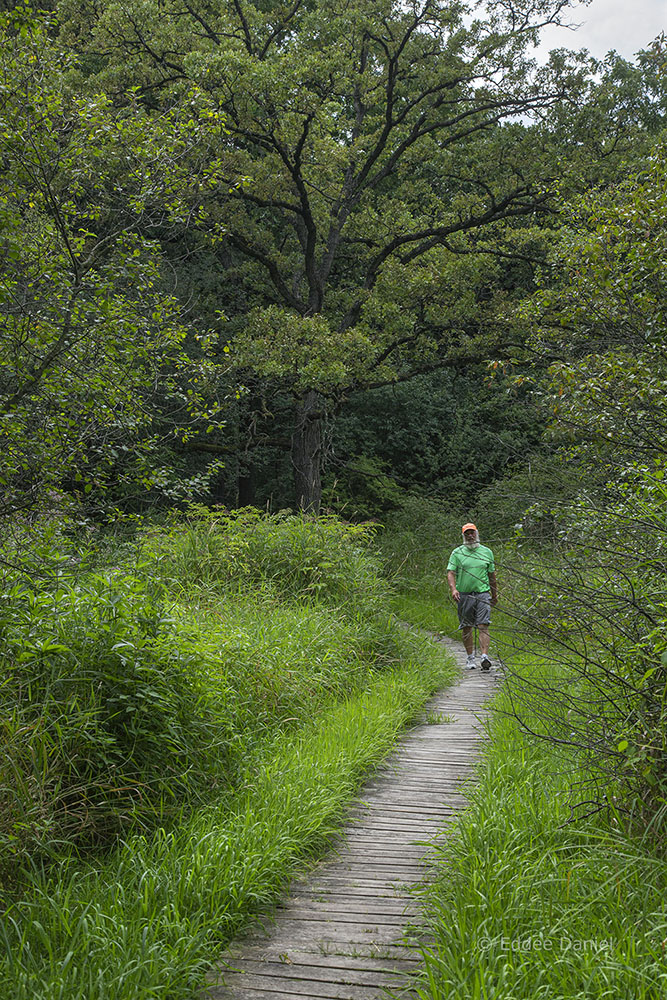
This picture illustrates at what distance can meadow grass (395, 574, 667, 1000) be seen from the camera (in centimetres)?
268

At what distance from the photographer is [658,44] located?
19.5 feet

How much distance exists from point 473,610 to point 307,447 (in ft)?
25.2

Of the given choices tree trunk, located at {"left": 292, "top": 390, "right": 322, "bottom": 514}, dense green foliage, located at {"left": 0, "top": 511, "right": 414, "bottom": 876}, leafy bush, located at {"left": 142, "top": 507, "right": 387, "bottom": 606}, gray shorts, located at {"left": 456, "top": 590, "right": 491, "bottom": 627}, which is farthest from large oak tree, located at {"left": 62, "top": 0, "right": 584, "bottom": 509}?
dense green foliage, located at {"left": 0, "top": 511, "right": 414, "bottom": 876}

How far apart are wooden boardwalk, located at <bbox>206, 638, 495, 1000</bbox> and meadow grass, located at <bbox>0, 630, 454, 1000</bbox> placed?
5.1 inches

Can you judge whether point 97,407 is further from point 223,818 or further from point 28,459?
point 223,818

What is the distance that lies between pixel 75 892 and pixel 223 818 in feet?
3.40

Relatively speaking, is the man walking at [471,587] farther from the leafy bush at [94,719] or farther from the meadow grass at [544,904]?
the leafy bush at [94,719]

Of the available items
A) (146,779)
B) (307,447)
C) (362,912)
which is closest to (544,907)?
(362,912)

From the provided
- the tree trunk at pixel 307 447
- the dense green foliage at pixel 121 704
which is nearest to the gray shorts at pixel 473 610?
the dense green foliage at pixel 121 704

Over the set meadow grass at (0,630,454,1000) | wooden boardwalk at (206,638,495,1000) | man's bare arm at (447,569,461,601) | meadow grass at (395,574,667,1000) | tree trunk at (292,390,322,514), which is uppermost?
tree trunk at (292,390,322,514)

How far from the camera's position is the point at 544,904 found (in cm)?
318

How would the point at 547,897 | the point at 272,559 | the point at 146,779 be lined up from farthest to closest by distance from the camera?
the point at 272,559 → the point at 146,779 → the point at 547,897

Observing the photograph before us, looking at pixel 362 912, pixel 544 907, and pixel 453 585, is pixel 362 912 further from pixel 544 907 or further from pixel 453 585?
pixel 453 585

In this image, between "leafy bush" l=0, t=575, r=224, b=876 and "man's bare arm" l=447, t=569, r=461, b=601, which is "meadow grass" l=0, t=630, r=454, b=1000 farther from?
"man's bare arm" l=447, t=569, r=461, b=601
